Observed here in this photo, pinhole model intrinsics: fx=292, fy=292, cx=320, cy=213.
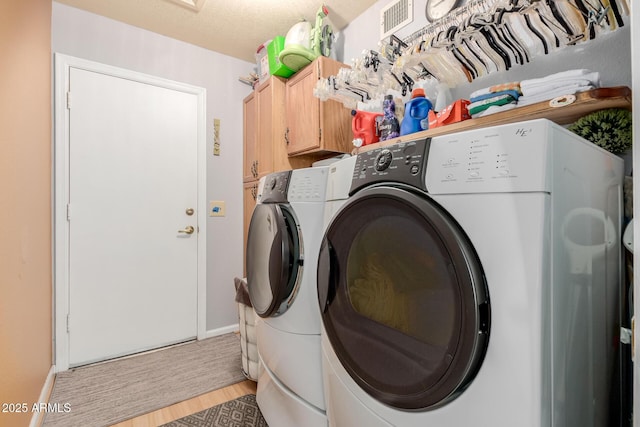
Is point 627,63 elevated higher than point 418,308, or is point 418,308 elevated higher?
point 627,63

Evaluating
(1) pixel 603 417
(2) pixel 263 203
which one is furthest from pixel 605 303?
(2) pixel 263 203

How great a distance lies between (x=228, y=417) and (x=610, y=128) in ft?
6.65

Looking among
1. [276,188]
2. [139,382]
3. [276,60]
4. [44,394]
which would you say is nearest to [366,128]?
A: [276,188]

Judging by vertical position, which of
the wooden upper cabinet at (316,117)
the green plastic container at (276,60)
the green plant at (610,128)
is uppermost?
the green plastic container at (276,60)

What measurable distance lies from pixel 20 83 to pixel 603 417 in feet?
7.86

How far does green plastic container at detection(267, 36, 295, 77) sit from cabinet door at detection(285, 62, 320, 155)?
0.07m

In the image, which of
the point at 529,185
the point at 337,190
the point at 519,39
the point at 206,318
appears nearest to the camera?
the point at 529,185

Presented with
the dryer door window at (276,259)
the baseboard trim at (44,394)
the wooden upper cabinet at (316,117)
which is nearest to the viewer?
the dryer door window at (276,259)

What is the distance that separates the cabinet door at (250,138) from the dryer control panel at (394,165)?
1.72 meters

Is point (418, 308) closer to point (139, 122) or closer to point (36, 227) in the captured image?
point (36, 227)

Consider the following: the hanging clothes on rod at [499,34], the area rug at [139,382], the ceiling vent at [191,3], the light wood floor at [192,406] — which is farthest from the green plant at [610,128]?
the ceiling vent at [191,3]

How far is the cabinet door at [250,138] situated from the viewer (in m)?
2.50

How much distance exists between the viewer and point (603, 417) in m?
0.75

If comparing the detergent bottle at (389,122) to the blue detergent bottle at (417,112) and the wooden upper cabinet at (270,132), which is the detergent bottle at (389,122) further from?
the wooden upper cabinet at (270,132)
